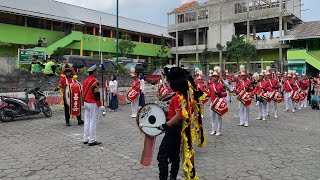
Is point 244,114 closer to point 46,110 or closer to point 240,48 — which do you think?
point 46,110

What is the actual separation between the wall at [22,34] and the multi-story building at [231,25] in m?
19.1

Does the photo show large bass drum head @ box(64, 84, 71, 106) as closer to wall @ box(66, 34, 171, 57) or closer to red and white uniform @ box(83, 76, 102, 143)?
red and white uniform @ box(83, 76, 102, 143)

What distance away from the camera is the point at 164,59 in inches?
1710

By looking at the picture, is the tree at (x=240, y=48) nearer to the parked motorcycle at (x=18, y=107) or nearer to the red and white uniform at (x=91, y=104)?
the parked motorcycle at (x=18, y=107)

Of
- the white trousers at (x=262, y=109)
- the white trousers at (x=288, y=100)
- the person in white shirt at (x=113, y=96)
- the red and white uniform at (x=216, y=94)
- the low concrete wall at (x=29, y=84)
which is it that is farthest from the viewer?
the white trousers at (x=288, y=100)

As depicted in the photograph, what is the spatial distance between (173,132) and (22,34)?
2632cm

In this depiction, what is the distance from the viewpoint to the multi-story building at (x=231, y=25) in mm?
36303

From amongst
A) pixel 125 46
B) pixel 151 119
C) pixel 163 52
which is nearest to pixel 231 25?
pixel 163 52

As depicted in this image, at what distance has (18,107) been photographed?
34.7ft

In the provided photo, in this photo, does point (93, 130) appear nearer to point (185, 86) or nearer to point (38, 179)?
point (38, 179)

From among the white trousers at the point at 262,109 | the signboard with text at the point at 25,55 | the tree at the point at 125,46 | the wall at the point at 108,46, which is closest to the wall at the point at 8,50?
A: the wall at the point at 108,46

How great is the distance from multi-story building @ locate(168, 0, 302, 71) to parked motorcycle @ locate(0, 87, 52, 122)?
25804 mm

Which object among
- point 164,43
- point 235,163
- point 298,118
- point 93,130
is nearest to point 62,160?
point 93,130

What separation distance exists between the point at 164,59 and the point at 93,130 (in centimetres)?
3674
